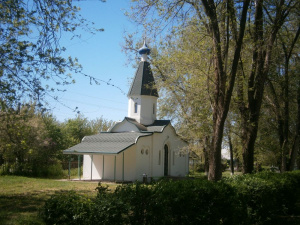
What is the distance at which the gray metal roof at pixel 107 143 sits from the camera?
78.3 feet

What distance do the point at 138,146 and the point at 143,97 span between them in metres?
5.71

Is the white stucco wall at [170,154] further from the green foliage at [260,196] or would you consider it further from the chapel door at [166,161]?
the green foliage at [260,196]

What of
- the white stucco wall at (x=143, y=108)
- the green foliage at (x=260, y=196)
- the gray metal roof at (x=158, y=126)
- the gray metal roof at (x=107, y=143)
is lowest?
the green foliage at (x=260, y=196)

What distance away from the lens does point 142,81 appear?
29.0 m

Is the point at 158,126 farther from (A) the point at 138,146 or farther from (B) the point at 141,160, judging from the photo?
(B) the point at 141,160

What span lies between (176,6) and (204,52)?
3.56 meters

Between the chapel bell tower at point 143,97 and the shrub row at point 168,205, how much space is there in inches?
792

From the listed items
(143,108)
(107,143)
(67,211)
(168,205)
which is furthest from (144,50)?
(67,211)

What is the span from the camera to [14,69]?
971 centimetres

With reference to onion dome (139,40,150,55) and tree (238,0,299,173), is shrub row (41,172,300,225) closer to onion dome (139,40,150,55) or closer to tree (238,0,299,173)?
tree (238,0,299,173)

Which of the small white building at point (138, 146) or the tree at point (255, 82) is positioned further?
the small white building at point (138, 146)

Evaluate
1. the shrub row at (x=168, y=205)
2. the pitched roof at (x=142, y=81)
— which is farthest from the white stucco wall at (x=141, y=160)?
the shrub row at (x=168, y=205)

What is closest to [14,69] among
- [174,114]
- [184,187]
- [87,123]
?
[184,187]

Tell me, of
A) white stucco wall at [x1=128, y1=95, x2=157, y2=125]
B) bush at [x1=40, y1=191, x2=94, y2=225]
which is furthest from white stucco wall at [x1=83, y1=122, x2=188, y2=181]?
bush at [x1=40, y1=191, x2=94, y2=225]
